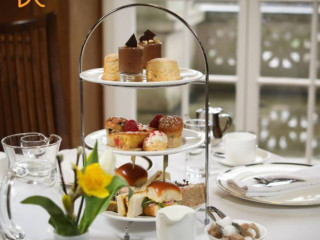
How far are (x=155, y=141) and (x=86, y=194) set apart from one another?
13.8 inches

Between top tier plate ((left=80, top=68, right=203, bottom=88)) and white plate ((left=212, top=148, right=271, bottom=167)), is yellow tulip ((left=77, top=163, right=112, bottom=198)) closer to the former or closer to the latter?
top tier plate ((left=80, top=68, right=203, bottom=88))

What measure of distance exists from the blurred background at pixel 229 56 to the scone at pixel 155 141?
1.71 m

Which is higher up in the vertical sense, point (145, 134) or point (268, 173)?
point (145, 134)

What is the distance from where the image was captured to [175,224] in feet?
4.23

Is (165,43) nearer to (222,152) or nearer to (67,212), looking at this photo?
(222,152)

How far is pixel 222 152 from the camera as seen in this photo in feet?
6.95

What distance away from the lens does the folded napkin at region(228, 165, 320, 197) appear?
1680 millimetres

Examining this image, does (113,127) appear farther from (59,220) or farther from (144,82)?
(59,220)

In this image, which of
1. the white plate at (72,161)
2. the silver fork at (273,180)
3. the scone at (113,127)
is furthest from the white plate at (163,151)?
the silver fork at (273,180)

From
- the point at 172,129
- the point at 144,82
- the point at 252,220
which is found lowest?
the point at 252,220

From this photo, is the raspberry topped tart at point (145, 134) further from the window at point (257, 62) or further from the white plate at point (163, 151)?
the window at point (257, 62)

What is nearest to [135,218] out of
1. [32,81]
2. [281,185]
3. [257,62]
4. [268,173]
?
Answer: [281,185]

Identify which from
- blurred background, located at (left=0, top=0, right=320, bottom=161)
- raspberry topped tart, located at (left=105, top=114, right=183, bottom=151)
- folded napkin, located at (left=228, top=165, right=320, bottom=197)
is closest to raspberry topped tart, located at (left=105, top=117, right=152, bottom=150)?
raspberry topped tart, located at (left=105, top=114, right=183, bottom=151)

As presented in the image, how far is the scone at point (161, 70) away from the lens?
1.52 meters
